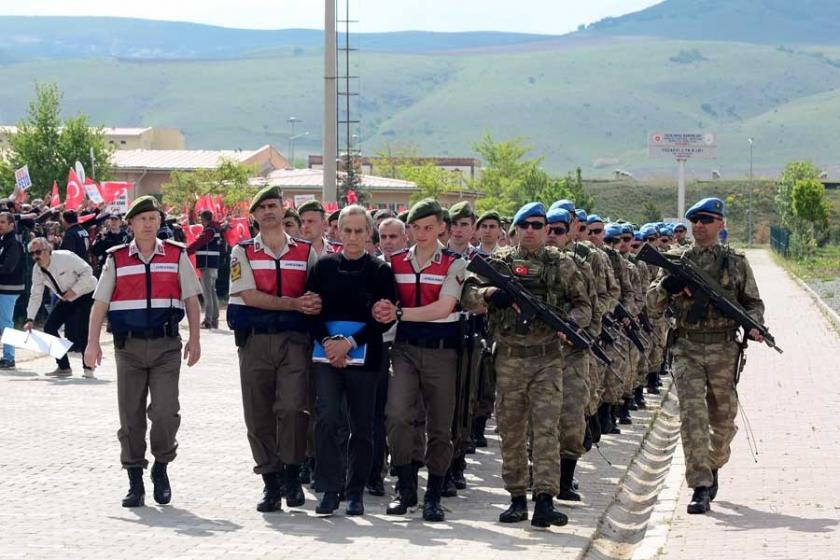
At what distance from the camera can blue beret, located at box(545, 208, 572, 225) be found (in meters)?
11.1

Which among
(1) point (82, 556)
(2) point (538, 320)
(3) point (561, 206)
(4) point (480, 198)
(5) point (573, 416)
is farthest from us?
(4) point (480, 198)

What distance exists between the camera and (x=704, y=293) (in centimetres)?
1051

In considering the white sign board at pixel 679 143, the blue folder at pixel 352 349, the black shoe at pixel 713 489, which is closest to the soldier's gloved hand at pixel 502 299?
the blue folder at pixel 352 349

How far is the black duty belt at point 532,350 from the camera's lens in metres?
9.83

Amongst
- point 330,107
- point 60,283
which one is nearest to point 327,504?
point 60,283

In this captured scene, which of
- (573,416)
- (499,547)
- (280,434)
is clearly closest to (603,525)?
(573,416)

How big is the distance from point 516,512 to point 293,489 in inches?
59.5

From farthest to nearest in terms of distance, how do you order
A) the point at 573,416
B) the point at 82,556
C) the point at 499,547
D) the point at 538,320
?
1. the point at 573,416
2. the point at 538,320
3. the point at 499,547
4. the point at 82,556

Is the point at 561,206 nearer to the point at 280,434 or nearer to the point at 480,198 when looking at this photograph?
the point at 280,434

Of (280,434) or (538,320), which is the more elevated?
(538,320)

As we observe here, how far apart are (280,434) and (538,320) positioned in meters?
1.85

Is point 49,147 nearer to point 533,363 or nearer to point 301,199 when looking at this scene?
point 301,199

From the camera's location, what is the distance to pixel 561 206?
11508 millimetres

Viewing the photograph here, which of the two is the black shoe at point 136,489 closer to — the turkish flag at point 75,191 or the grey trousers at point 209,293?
the grey trousers at point 209,293
